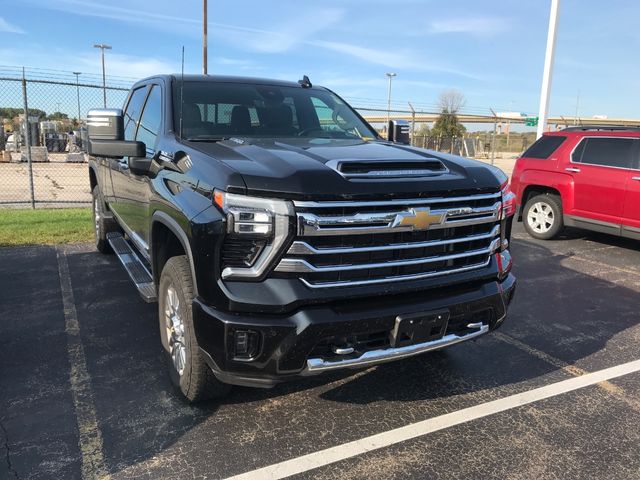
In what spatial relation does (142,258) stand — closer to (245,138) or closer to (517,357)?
(245,138)

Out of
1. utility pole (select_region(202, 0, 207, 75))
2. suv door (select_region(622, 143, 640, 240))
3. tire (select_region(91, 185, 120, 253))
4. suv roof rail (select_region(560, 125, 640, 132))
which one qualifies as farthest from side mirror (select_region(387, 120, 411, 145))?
utility pole (select_region(202, 0, 207, 75))

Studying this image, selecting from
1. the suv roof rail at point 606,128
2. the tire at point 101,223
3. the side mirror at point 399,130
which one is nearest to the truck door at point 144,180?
the tire at point 101,223

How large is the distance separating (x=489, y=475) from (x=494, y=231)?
141 centimetres

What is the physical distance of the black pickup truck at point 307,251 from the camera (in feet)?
8.48

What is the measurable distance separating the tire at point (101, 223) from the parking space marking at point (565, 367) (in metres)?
4.45

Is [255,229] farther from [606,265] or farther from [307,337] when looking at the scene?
[606,265]

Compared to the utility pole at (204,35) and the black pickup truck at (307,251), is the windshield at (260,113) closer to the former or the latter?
the black pickup truck at (307,251)

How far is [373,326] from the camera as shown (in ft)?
8.91

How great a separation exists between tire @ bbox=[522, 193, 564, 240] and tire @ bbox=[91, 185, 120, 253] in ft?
21.4

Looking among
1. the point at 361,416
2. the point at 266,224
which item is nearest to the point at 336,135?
the point at 266,224

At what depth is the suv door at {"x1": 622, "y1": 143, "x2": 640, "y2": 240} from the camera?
7.35 meters

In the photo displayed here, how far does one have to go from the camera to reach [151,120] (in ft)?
13.9

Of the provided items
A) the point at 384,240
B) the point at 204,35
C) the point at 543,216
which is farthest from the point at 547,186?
the point at 204,35

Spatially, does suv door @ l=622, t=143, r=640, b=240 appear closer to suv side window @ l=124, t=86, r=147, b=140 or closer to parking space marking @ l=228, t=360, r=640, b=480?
parking space marking @ l=228, t=360, r=640, b=480
